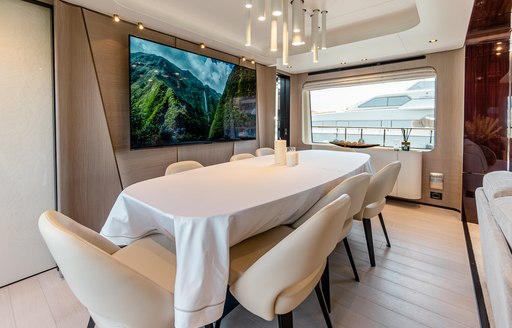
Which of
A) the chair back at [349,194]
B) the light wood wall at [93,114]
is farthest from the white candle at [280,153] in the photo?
the light wood wall at [93,114]

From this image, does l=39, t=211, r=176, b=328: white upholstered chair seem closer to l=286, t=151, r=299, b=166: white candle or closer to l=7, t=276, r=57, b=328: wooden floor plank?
l=7, t=276, r=57, b=328: wooden floor plank

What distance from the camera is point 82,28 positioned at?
7.71ft

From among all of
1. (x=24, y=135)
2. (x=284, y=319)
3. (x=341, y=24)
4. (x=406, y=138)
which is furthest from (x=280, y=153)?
(x=406, y=138)

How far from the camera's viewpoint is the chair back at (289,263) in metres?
1.06

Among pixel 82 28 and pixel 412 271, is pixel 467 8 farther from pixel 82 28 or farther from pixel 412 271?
pixel 82 28

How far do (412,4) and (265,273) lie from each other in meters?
3.05

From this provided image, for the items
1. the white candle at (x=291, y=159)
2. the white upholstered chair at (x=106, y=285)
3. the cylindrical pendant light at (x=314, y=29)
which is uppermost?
the cylindrical pendant light at (x=314, y=29)

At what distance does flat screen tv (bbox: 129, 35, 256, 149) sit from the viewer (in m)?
2.71

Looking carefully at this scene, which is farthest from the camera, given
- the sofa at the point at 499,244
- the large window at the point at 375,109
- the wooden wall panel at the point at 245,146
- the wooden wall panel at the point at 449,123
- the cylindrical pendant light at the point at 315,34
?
the large window at the point at 375,109

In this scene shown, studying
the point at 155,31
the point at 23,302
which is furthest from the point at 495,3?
the point at 23,302

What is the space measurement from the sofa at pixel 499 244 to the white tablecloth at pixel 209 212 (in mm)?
868

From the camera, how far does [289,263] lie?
107cm

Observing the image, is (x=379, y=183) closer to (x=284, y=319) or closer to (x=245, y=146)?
(x=284, y=319)

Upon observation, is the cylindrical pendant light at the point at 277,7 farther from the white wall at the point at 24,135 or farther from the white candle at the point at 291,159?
the white wall at the point at 24,135
